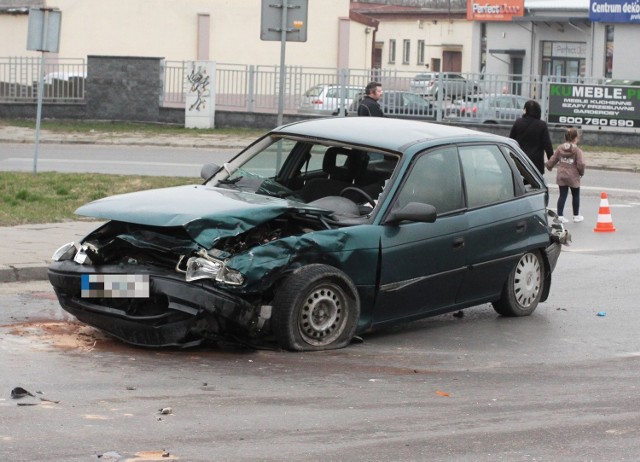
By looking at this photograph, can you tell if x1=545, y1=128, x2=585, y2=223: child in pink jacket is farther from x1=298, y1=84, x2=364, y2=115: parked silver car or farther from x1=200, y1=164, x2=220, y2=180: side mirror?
x1=298, y1=84, x2=364, y2=115: parked silver car

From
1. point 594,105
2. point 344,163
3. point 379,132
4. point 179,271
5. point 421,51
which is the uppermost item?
point 421,51

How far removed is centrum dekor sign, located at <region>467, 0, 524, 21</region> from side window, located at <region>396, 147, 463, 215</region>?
172 feet

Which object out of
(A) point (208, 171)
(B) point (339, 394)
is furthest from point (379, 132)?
(B) point (339, 394)

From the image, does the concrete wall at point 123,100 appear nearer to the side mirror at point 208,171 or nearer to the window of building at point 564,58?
the side mirror at point 208,171

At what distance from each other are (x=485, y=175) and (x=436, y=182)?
0.67 meters

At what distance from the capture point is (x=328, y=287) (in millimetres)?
8516

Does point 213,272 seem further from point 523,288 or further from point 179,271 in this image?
point 523,288

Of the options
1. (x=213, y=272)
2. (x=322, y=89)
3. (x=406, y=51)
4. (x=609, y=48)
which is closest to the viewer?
(x=213, y=272)

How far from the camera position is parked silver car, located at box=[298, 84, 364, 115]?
34094 mm

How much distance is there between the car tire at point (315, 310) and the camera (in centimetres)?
828

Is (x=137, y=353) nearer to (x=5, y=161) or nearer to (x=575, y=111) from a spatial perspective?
(x=5, y=161)

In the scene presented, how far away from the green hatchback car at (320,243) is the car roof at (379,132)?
17 mm

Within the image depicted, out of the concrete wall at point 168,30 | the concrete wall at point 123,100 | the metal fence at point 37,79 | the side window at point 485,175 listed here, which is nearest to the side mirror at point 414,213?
the side window at point 485,175

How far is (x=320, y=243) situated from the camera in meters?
8.50
